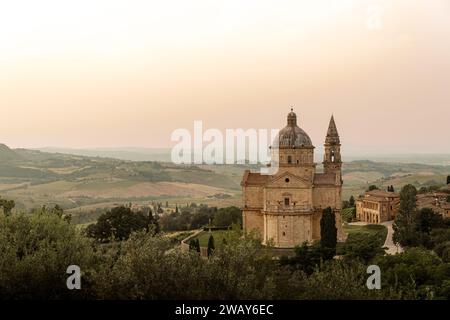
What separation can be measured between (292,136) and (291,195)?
466cm

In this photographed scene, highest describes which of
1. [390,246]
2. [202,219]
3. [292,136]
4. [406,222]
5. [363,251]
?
[292,136]

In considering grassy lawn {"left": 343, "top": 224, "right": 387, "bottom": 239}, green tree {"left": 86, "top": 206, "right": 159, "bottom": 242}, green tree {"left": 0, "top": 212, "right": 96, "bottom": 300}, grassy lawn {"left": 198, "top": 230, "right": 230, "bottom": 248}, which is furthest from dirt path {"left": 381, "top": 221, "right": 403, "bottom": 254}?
green tree {"left": 0, "top": 212, "right": 96, "bottom": 300}

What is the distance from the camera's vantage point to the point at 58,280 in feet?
70.2

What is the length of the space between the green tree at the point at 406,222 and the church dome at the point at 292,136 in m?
9.47

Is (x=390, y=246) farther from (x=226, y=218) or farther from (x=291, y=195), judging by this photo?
(x=226, y=218)

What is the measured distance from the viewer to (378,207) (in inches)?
2566

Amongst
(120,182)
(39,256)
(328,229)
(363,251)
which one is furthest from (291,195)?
(120,182)

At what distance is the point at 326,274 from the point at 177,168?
13653 centimetres

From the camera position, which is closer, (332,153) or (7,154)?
(332,153)

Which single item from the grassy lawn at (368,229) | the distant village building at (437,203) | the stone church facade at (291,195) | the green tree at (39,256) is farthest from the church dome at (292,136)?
the green tree at (39,256)

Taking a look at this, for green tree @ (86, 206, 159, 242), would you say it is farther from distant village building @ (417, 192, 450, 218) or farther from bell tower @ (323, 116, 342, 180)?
distant village building @ (417, 192, 450, 218)

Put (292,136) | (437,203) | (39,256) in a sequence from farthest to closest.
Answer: (437,203)
(292,136)
(39,256)
